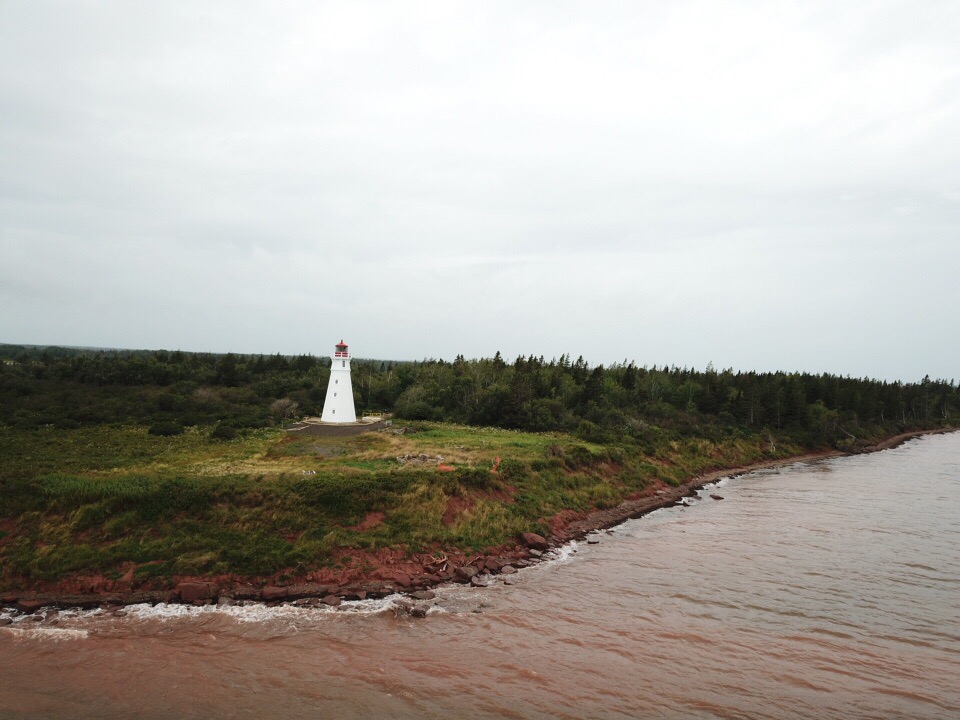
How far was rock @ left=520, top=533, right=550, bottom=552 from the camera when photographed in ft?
85.7

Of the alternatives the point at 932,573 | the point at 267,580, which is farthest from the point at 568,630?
the point at 932,573

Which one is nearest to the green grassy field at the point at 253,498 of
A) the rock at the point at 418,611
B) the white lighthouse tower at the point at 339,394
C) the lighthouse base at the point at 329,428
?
the lighthouse base at the point at 329,428

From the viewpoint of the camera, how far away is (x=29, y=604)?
18.0m

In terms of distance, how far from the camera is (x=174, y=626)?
1719cm

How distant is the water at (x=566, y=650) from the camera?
13547mm

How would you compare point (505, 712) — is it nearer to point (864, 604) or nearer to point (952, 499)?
point (864, 604)

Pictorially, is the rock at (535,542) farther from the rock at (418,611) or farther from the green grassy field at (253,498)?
the rock at (418,611)

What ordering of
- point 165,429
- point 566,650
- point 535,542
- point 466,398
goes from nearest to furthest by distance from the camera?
point 566,650
point 535,542
point 165,429
point 466,398

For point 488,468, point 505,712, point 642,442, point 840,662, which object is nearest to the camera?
point 505,712

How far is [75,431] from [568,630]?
41.5 meters

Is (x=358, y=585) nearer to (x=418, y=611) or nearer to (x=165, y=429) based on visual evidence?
(x=418, y=611)

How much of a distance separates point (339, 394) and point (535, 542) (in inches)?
1038

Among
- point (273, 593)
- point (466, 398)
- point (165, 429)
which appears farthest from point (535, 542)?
point (466, 398)

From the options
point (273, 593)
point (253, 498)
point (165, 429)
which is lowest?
point (273, 593)
